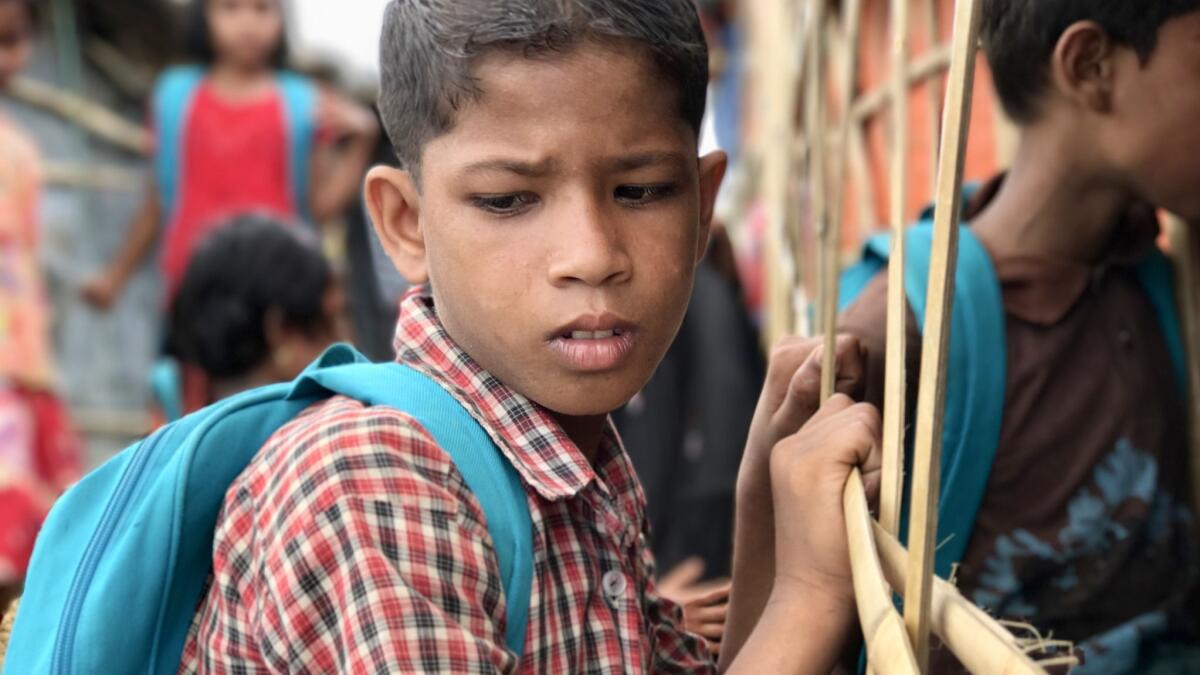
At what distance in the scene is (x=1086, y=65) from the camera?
5.98 ft

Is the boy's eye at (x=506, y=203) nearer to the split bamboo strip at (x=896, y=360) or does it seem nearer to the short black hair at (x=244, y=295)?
the split bamboo strip at (x=896, y=360)

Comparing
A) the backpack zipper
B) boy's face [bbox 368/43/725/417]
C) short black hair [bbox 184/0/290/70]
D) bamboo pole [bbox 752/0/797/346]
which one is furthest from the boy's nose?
short black hair [bbox 184/0/290/70]

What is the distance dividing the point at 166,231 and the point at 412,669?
3685 millimetres

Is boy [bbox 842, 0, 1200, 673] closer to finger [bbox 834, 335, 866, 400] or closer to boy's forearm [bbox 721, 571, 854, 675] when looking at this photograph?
finger [bbox 834, 335, 866, 400]

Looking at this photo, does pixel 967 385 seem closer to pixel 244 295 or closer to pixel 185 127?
pixel 244 295

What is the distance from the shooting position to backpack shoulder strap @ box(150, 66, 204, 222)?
4527mm

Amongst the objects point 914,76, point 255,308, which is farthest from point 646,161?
point 255,308

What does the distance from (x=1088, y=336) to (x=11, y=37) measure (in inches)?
124

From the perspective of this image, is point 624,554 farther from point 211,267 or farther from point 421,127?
point 211,267

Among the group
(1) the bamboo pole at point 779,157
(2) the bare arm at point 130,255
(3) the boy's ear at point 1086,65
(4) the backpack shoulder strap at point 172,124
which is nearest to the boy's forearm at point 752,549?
(3) the boy's ear at point 1086,65

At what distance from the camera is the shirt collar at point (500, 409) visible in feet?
4.32

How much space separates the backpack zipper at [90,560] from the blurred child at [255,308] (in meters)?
1.42

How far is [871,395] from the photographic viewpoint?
5.81 ft

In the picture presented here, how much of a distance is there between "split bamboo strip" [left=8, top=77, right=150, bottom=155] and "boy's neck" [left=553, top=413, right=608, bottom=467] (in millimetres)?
3647
